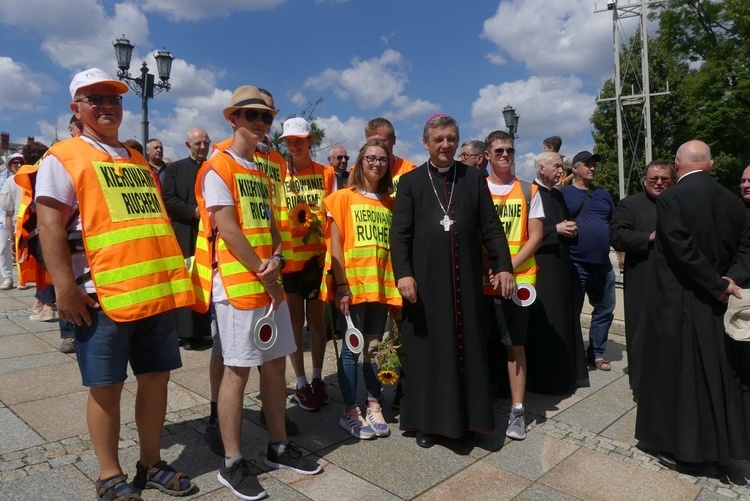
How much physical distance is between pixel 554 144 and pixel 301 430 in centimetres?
374

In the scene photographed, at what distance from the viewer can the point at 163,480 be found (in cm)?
298

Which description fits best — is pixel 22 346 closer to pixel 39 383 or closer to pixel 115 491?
pixel 39 383

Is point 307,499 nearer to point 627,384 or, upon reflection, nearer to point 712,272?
point 712,272

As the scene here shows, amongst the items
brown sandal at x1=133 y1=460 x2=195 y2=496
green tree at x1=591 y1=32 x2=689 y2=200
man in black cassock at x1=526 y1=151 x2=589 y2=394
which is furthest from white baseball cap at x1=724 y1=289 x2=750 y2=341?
green tree at x1=591 y1=32 x2=689 y2=200

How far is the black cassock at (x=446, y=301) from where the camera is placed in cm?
368

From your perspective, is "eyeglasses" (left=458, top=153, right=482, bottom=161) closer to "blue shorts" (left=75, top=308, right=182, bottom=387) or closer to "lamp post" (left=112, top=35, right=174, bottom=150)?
"blue shorts" (left=75, top=308, right=182, bottom=387)

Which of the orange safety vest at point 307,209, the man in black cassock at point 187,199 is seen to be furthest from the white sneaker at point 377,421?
the man in black cassock at point 187,199

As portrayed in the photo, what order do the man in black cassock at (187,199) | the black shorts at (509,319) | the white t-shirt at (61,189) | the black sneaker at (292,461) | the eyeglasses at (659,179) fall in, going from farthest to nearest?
the man in black cassock at (187,199) < the eyeglasses at (659,179) < the black shorts at (509,319) < the black sneaker at (292,461) < the white t-shirt at (61,189)

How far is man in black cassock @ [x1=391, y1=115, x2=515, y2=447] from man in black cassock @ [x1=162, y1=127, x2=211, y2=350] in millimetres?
2870

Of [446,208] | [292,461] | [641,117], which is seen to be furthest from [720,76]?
[292,461]

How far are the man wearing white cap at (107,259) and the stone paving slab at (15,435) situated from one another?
1.06 metres

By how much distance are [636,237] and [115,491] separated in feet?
13.2

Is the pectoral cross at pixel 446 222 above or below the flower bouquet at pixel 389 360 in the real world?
above

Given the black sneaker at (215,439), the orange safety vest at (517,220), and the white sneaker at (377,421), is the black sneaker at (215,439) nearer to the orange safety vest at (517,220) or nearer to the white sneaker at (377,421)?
the white sneaker at (377,421)
